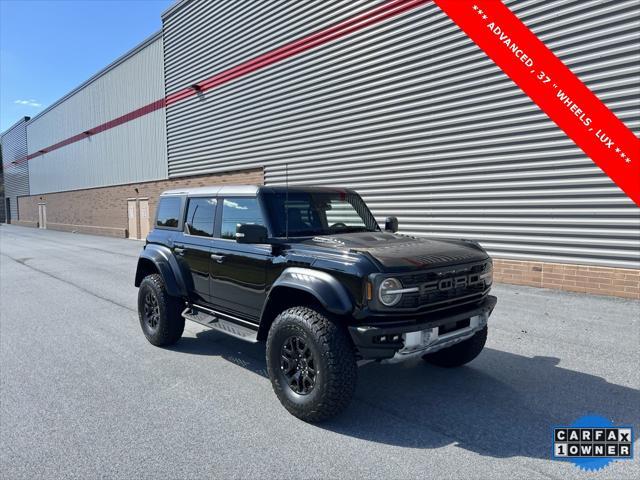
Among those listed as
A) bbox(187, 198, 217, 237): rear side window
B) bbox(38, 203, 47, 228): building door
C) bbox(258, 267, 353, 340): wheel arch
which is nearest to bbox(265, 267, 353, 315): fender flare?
bbox(258, 267, 353, 340): wheel arch

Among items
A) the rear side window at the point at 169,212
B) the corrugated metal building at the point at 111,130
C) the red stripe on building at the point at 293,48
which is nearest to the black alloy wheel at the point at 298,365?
the rear side window at the point at 169,212

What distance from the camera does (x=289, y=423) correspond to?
3564 mm

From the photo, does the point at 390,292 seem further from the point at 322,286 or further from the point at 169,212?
the point at 169,212

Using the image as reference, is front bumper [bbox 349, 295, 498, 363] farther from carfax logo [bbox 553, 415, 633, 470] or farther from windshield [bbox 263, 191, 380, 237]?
windshield [bbox 263, 191, 380, 237]

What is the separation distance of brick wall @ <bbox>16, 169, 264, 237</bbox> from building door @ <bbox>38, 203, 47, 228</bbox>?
0.51 meters

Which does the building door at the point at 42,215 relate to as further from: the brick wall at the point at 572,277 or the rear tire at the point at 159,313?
the brick wall at the point at 572,277

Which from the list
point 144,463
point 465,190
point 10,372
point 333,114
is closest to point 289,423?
point 144,463

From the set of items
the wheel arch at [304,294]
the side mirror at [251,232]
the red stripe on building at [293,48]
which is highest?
the red stripe on building at [293,48]

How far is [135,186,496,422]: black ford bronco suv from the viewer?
3.38 metres

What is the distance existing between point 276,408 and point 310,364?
0.57m

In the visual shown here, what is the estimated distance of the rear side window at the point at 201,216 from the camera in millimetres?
5023

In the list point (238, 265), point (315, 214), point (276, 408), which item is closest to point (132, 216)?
point (238, 265)

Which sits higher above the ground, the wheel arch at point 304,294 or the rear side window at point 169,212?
the rear side window at point 169,212

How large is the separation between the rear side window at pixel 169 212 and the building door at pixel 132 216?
68.9 ft
